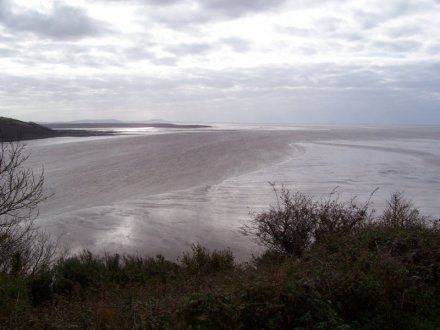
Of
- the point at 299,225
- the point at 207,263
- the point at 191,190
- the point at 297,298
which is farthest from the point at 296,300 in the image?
the point at 191,190

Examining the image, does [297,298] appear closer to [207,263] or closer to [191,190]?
[207,263]

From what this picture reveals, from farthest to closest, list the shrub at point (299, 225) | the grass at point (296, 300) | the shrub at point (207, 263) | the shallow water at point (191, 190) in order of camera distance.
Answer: the shallow water at point (191, 190) < the shrub at point (299, 225) < the shrub at point (207, 263) < the grass at point (296, 300)

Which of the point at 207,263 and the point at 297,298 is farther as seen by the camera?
the point at 207,263

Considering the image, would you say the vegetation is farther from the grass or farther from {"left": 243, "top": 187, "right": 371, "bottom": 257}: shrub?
{"left": 243, "top": 187, "right": 371, "bottom": 257}: shrub

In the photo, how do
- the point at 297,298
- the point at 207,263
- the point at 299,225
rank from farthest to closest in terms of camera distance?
the point at 299,225 < the point at 207,263 < the point at 297,298

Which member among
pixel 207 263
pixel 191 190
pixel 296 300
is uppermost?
pixel 296 300

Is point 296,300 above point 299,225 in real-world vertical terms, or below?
above

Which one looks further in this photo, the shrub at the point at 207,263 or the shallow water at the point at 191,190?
the shallow water at the point at 191,190

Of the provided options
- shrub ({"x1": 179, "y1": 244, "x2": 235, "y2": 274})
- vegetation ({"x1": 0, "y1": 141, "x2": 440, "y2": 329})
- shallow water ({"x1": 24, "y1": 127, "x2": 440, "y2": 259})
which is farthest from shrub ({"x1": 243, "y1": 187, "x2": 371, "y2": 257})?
shallow water ({"x1": 24, "y1": 127, "x2": 440, "y2": 259})

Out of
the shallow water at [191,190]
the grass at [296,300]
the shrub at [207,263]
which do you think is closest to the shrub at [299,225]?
the shrub at [207,263]

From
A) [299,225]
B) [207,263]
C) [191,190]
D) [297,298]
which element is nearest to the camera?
[297,298]

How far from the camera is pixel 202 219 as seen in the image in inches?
725

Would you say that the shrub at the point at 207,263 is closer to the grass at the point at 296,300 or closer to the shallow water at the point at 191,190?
the grass at the point at 296,300

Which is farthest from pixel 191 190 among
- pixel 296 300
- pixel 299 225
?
pixel 296 300
